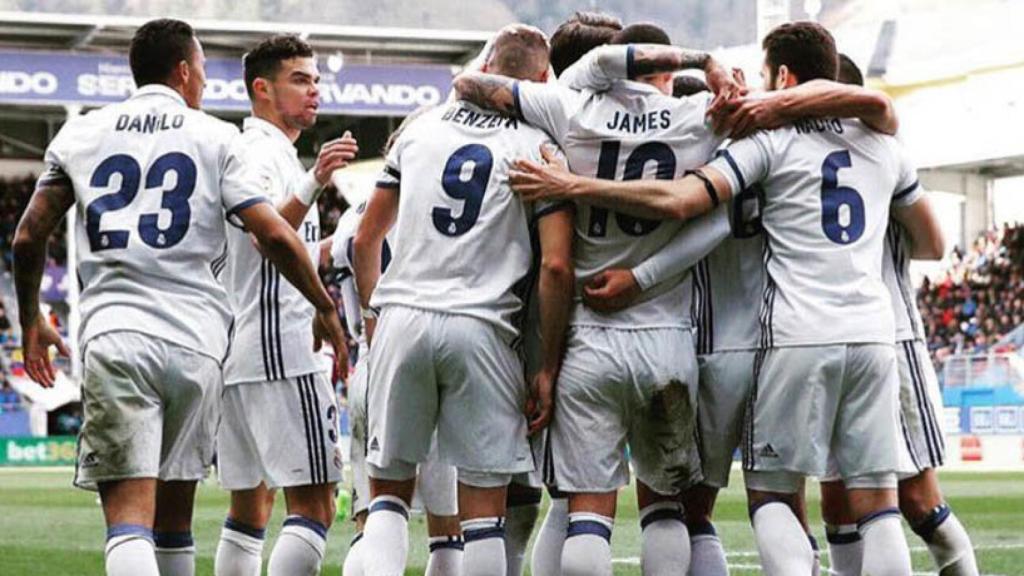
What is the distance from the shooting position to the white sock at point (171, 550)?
6.28 m

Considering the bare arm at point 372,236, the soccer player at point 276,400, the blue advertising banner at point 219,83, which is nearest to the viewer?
the bare arm at point 372,236

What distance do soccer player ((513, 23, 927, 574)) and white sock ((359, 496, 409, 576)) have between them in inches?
46.2

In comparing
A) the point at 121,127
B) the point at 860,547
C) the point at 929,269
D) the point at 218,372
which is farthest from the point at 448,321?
the point at 929,269

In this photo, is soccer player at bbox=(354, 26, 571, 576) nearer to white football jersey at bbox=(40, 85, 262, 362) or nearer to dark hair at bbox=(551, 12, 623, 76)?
dark hair at bbox=(551, 12, 623, 76)

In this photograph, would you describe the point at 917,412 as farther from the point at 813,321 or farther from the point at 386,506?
the point at 386,506

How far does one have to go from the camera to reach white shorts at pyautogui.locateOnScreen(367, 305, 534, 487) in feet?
19.1

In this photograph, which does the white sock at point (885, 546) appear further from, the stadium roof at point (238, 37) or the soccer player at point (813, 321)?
the stadium roof at point (238, 37)

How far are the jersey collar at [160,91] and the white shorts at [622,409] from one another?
5.09ft

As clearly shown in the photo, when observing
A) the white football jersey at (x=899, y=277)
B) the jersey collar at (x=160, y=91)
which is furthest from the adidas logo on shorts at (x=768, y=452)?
the jersey collar at (x=160, y=91)

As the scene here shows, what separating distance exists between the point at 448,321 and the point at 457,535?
1.36 m

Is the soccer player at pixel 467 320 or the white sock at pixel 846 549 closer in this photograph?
the soccer player at pixel 467 320

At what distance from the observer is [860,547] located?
6.41 metres

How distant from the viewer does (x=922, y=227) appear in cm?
618

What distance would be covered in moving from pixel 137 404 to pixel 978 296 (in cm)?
3490
